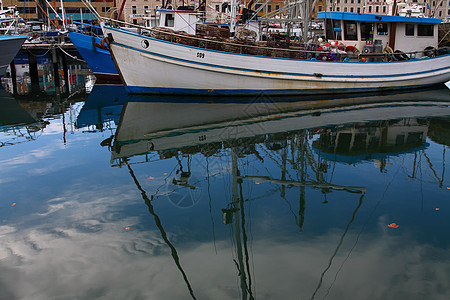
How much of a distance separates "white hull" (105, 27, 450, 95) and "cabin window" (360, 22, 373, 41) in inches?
81.0

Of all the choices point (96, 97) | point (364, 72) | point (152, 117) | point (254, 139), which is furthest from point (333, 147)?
point (96, 97)

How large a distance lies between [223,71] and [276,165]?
880 cm

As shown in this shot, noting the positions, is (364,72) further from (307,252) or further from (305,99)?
(307,252)

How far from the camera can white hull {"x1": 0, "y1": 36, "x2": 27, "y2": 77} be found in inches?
846

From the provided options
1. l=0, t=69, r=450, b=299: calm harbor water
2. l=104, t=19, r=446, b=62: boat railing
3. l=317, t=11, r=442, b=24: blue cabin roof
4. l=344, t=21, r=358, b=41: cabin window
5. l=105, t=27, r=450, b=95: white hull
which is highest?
l=317, t=11, r=442, b=24: blue cabin roof

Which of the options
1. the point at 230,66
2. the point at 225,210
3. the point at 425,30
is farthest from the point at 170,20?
the point at 225,210

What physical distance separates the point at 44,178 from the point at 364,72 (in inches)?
600

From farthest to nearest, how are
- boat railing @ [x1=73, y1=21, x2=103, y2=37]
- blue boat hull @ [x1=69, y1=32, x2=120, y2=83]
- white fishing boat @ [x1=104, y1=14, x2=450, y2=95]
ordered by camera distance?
boat railing @ [x1=73, y1=21, x2=103, y2=37], blue boat hull @ [x1=69, y1=32, x2=120, y2=83], white fishing boat @ [x1=104, y1=14, x2=450, y2=95]

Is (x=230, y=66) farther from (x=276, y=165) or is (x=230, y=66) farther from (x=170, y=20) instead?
(x=276, y=165)

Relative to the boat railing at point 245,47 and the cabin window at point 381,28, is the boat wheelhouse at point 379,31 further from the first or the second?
the boat railing at point 245,47

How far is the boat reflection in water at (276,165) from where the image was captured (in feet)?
16.1

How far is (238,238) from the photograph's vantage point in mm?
5547

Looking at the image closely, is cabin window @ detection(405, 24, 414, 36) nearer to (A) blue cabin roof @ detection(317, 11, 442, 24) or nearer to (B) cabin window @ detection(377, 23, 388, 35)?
(A) blue cabin roof @ detection(317, 11, 442, 24)

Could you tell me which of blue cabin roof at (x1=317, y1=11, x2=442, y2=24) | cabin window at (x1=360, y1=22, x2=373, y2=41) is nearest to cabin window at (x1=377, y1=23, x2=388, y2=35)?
blue cabin roof at (x1=317, y1=11, x2=442, y2=24)
